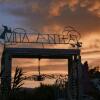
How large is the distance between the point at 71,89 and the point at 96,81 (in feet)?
13.7

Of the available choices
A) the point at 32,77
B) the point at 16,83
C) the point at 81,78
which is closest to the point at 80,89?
the point at 81,78

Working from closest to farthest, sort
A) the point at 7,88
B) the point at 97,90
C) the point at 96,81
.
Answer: the point at 7,88, the point at 97,90, the point at 96,81

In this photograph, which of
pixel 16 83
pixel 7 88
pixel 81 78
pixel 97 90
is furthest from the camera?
pixel 97 90

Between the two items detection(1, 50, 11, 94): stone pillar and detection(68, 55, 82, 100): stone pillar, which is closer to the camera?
detection(1, 50, 11, 94): stone pillar

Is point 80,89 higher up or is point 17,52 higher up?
point 17,52

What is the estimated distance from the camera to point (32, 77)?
2328cm

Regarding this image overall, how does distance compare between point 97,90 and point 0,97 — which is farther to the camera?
point 97,90

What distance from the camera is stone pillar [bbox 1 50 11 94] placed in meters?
21.8

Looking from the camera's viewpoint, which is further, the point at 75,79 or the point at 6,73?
the point at 75,79

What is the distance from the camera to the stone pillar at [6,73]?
21828 mm

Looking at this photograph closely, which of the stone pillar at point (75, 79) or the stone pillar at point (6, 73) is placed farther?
the stone pillar at point (75, 79)

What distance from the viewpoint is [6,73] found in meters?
22.8

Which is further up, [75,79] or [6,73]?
[6,73]

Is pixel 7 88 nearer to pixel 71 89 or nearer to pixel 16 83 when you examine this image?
pixel 16 83
